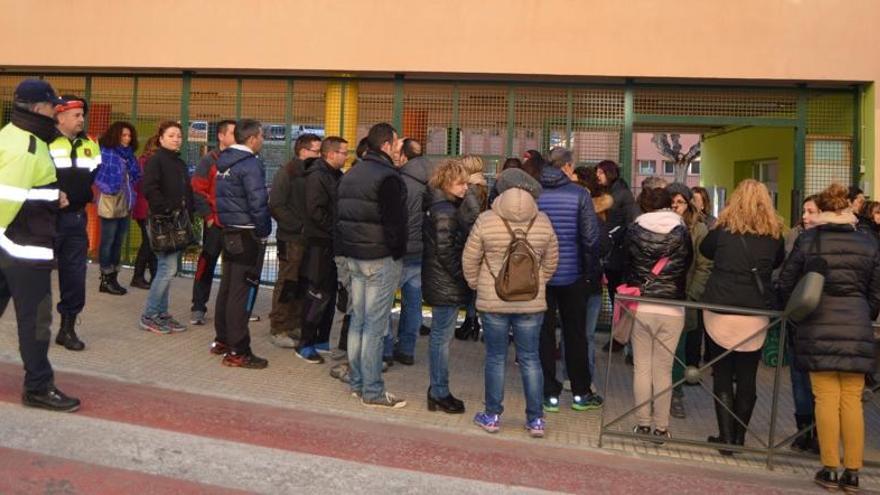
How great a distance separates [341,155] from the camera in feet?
22.3

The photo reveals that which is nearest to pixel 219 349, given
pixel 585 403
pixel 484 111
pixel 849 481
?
pixel 585 403

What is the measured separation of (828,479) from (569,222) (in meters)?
2.39

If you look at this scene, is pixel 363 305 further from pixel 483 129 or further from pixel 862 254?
pixel 483 129

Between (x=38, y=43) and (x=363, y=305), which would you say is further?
(x=38, y=43)

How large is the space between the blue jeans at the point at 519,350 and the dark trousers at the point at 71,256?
11.0 feet

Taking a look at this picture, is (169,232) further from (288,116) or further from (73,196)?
(288,116)

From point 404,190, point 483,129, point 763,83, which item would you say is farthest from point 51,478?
point 763,83

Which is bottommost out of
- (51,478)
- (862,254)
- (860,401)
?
(51,478)

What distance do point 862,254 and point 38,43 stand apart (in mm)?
10213

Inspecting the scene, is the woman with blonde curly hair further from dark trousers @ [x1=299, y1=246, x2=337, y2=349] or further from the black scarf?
the black scarf

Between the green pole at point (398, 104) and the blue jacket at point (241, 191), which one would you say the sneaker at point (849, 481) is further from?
the green pole at point (398, 104)

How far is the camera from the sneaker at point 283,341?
7523mm

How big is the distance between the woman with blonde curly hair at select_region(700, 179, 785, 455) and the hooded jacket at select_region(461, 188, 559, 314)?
1136 millimetres

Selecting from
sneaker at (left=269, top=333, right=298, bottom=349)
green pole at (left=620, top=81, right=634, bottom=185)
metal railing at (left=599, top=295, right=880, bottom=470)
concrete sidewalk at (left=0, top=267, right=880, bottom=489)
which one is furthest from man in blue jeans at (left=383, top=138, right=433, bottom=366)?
green pole at (left=620, top=81, right=634, bottom=185)
